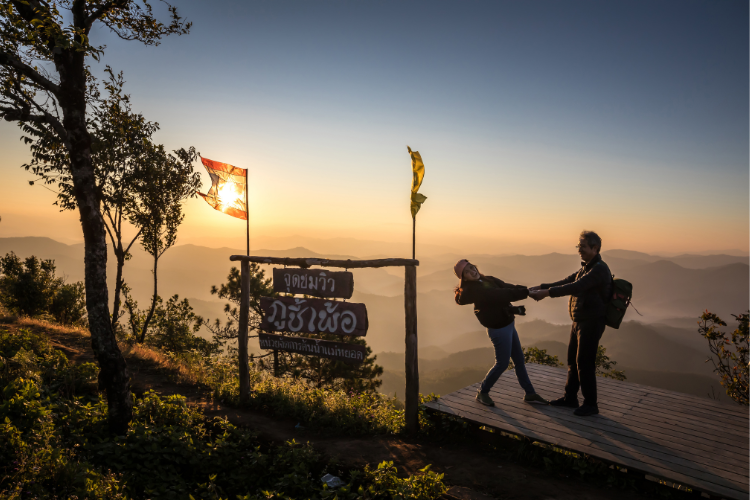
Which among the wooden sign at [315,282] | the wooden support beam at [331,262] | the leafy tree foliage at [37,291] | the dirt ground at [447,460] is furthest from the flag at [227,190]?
the leafy tree foliage at [37,291]

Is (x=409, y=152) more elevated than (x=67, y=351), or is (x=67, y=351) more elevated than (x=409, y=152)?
(x=409, y=152)

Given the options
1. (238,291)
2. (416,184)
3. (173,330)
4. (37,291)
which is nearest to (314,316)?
(416,184)

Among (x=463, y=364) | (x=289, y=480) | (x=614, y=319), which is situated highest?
(x=614, y=319)

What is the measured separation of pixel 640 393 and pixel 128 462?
770cm

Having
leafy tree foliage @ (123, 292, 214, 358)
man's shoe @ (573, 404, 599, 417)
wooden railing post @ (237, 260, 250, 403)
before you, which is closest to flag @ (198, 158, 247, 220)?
wooden railing post @ (237, 260, 250, 403)

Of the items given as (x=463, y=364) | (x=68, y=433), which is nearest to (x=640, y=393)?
(x=68, y=433)

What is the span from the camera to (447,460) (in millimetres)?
5449

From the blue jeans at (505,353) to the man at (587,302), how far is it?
0.72 metres

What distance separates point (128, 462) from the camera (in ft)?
15.9

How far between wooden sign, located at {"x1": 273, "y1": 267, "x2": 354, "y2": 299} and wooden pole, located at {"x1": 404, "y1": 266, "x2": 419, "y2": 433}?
3.32ft

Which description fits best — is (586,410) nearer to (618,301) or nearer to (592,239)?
(618,301)

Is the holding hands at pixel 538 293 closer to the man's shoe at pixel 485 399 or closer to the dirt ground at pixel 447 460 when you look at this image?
the man's shoe at pixel 485 399

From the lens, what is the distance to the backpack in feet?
17.7

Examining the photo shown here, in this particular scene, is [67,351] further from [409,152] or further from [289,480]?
[409,152]
